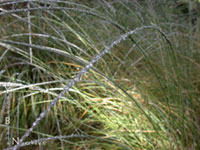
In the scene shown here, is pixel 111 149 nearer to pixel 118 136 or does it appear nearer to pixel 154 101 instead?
pixel 118 136

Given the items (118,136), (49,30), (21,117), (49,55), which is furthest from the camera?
(49,30)

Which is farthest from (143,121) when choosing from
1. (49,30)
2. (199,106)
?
(49,30)

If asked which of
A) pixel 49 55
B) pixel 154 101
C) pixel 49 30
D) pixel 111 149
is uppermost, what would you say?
pixel 49 30

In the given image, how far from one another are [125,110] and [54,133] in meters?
0.35

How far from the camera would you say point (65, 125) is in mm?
1124

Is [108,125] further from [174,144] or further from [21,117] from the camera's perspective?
[21,117]

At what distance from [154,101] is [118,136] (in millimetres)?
205

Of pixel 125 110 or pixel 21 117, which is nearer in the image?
pixel 125 110

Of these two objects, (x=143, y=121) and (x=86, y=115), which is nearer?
(x=143, y=121)

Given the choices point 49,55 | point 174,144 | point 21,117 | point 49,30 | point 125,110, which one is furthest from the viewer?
point 49,30

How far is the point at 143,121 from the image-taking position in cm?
94

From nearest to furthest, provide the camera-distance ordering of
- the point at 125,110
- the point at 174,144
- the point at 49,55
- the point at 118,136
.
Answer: the point at 174,144 → the point at 118,136 → the point at 125,110 → the point at 49,55

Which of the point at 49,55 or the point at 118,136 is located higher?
the point at 49,55

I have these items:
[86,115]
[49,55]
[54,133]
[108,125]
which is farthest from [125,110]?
[49,55]
